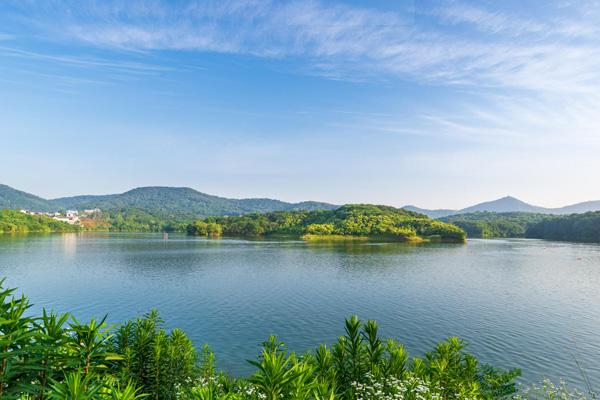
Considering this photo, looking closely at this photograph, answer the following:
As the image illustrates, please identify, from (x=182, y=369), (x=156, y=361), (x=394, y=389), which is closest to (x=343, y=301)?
(x=182, y=369)

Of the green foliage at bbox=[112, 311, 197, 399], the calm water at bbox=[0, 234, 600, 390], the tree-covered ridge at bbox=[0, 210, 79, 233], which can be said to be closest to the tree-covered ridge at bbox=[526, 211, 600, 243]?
the calm water at bbox=[0, 234, 600, 390]

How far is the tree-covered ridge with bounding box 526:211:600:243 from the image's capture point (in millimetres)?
161625

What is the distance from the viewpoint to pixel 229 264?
70.5 meters

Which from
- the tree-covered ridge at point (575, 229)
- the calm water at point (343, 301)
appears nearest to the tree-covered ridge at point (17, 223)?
the calm water at point (343, 301)

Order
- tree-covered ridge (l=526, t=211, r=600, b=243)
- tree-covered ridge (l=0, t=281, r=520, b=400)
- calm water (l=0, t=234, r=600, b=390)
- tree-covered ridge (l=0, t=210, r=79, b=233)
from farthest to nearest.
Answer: tree-covered ridge (l=0, t=210, r=79, b=233)
tree-covered ridge (l=526, t=211, r=600, b=243)
calm water (l=0, t=234, r=600, b=390)
tree-covered ridge (l=0, t=281, r=520, b=400)

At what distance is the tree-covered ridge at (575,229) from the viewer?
161625mm

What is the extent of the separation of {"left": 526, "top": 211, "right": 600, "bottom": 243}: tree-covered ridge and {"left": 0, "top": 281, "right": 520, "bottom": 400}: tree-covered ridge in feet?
637

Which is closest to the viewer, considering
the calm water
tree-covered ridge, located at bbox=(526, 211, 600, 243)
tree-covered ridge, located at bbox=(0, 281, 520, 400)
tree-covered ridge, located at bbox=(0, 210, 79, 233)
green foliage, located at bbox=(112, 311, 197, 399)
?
tree-covered ridge, located at bbox=(0, 281, 520, 400)

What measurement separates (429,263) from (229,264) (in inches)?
1684

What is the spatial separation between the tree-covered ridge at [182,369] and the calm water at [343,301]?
8.47 metres

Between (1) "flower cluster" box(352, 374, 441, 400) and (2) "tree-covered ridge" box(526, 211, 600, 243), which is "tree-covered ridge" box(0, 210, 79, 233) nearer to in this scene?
(1) "flower cluster" box(352, 374, 441, 400)

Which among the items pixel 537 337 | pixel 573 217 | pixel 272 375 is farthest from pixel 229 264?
pixel 573 217

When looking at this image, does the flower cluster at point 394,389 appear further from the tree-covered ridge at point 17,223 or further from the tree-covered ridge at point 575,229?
the tree-covered ridge at point 17,223

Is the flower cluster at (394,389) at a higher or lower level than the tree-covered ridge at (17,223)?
lower
